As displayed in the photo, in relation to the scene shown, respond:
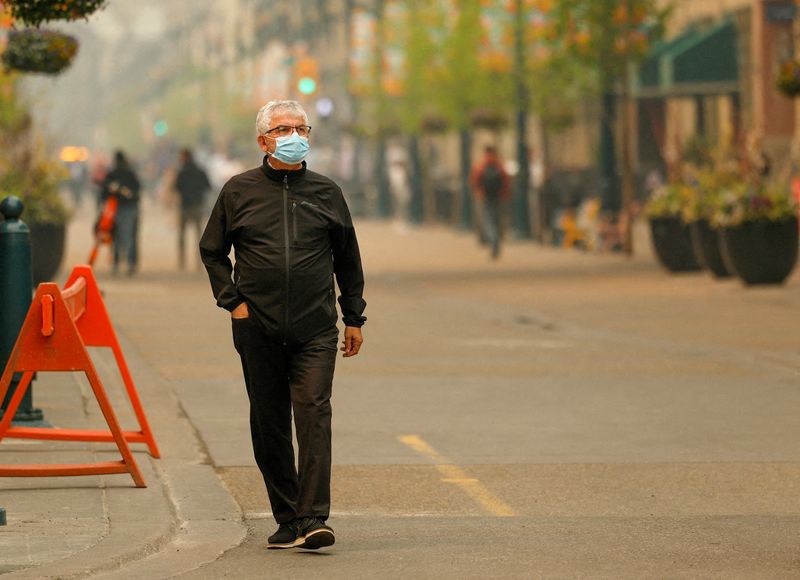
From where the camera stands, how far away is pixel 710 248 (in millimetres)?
25875

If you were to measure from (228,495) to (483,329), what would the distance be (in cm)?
1020

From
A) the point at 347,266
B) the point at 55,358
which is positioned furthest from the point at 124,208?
the point at 347,266

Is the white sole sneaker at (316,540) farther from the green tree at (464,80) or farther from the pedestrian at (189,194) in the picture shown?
the green tree at (464,80)

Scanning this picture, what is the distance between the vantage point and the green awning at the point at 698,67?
138ft

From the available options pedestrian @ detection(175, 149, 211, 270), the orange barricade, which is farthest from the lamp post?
the orange barricade

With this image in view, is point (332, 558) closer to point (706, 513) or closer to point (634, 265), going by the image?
point (706, 513)

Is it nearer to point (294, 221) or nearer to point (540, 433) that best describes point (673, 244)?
point (540, 433)

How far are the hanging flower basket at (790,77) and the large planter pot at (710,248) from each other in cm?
333

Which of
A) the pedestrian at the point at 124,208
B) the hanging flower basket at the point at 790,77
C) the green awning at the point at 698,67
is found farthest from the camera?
the green awning at the point at 698,67

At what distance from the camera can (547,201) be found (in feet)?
130

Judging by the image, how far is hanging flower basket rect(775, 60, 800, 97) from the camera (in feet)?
73.6

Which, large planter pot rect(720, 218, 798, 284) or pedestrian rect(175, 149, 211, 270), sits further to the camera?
pedestrian rect(175, 149, 211, 270)

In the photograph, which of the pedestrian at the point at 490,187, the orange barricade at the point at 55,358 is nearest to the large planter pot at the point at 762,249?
the pedestrian at the point at 490,187

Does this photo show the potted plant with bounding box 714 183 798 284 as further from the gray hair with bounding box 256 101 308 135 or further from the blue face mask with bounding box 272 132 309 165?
Answer: the blue face mask with bounding box 272 132 309 165
